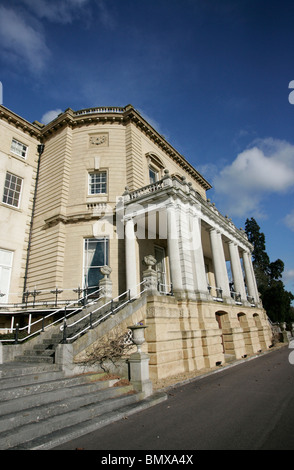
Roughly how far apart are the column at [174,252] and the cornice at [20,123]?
14.0 m

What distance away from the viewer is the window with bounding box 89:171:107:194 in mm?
17984

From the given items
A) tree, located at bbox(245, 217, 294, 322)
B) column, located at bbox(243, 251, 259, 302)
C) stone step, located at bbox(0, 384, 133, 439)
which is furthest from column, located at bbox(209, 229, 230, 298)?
tree, located at bbox(245, 217, 294, 322)

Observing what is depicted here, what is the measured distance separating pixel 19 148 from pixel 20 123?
1866 millimetres

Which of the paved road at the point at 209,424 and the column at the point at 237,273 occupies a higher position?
the column at the point at 237,273

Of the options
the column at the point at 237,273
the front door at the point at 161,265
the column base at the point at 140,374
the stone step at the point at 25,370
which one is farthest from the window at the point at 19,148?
the column base at the point at 140,374

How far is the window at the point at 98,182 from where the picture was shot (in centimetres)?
1798

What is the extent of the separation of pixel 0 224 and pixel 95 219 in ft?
20.3

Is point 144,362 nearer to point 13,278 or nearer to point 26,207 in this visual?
point 13,278

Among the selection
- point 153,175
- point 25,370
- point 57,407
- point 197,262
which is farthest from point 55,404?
point 153,175

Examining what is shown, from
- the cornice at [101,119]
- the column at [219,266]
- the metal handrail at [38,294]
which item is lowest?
the metal handrail at [38,294]

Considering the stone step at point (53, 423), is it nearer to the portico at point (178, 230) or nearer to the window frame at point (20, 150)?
the portico at point (178, 230)

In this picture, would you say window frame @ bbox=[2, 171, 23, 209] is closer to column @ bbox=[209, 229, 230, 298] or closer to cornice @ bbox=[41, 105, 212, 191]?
cornice @ bbox=[41, 105, 212, 191]

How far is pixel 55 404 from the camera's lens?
202 inches

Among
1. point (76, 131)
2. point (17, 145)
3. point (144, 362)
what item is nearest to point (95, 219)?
point (76, 131)
